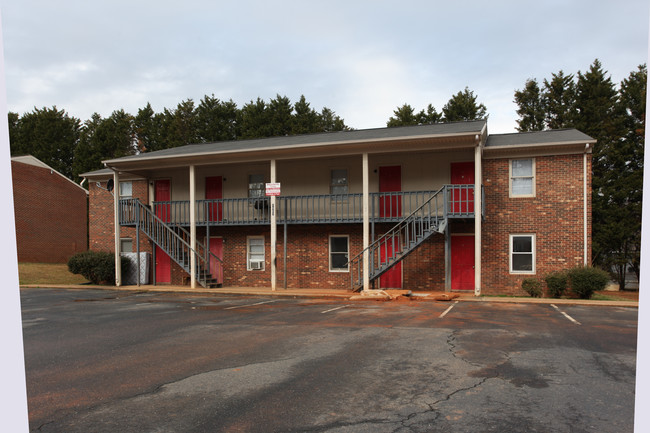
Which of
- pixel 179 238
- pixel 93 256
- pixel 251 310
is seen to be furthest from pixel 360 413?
pixel 93 256

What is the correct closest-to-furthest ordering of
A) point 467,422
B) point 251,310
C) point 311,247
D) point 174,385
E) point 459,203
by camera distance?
point 467,422
point 174,385
point 251,310
point 459,203
point 311,247

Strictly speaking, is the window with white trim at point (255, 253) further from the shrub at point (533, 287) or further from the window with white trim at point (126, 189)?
the shrub at point (533, 287)

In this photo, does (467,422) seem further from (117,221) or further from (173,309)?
(117,221)

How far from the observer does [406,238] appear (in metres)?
16.5

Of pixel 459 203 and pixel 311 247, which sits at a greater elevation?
pixel 459 203

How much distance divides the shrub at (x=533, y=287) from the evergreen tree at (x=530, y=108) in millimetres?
24870

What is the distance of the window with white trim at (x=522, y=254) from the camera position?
17.3 meters

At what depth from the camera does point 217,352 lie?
802cm

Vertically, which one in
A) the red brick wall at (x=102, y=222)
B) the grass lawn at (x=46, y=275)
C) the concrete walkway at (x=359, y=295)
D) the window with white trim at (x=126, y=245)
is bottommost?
the grass lawn at (x=46, y=275)

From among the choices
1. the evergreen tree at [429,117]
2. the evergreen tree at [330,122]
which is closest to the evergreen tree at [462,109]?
the evergreen tree at [429,117]

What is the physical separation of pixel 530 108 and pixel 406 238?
90.8 ft

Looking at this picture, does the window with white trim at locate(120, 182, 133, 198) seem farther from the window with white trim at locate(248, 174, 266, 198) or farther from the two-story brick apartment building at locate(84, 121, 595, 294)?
the window with white trim at locate(248, 174, 266, 198)

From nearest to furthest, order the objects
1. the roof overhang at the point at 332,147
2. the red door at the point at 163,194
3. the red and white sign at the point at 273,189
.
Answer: the roof overhang at the point at 332,147 → the red and white sign at the point at 273,189 → the red door at the point at 163,194

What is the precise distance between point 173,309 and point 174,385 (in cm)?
820
